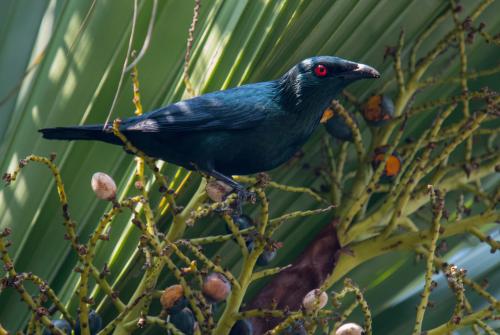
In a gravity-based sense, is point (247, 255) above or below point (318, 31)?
below

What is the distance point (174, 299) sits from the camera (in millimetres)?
2473

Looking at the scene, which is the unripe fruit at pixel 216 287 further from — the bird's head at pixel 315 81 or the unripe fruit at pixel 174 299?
the bird's head at pixel 315 81

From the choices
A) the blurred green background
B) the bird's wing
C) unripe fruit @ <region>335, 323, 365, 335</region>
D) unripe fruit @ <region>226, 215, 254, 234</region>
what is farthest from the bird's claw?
unripe fruit @ <region>335, 323, 365, 335</region>

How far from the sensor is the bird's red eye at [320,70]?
2.83 metres

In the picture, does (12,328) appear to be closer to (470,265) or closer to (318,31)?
(318,31)

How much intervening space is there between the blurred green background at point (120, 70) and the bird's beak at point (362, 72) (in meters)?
0.25

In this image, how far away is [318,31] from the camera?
299cm

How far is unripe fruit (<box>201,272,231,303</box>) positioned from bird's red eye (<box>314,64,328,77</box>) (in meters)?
0.70

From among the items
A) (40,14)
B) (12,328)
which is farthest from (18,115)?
(12,328)

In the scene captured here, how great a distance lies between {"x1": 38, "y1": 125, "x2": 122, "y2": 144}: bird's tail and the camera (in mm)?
2738

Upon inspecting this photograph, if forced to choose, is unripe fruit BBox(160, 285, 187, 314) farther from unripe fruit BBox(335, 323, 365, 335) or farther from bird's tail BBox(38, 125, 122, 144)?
bird's tail BBox(38, 125, 122, 144)

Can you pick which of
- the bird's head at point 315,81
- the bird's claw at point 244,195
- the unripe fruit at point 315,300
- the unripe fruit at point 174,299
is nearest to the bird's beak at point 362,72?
the bird's head at point 315,81

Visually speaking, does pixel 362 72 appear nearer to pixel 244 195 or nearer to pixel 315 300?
pixel 244 195

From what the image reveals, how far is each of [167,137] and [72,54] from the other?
1.41 feet
